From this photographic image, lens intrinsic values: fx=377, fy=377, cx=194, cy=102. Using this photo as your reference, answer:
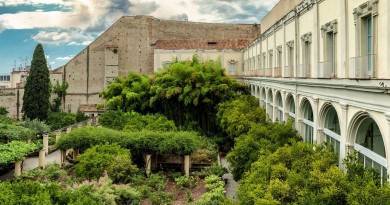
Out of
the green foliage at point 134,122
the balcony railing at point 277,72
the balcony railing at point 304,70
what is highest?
the balcony railing at point 277,72

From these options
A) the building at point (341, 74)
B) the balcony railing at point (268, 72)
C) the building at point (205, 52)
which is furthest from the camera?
the building at point (205, 52)

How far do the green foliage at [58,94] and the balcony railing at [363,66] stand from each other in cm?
3985

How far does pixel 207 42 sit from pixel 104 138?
72.8 ft

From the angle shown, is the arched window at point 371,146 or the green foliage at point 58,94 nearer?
the arched window at point 371,146

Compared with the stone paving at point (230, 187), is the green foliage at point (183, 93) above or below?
above

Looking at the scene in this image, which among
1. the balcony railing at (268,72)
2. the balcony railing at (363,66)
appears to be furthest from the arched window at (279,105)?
the balcony railing at (363,66)

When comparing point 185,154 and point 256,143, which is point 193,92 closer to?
point 185,154

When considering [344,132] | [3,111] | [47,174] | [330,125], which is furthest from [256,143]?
[3,111]

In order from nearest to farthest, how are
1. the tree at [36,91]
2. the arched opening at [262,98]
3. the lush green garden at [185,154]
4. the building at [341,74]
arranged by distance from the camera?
the building at [341,74] → the lush green garden at [185,154] → the arched opening at [262,98] → the tree at [36,91]

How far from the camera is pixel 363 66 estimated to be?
930 centimetres

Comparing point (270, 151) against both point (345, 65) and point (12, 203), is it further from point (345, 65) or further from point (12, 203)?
point (12, 203)

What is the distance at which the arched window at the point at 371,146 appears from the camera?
8.74m

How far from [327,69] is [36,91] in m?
31.6

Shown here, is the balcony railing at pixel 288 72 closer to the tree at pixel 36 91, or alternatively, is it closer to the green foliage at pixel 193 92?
the green foliage at pixel 193 92
